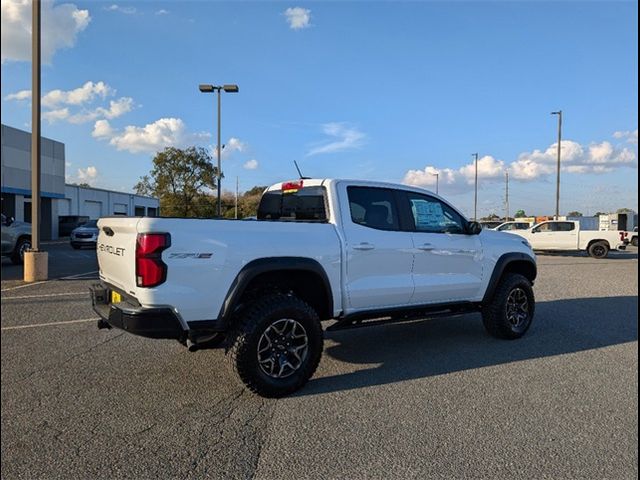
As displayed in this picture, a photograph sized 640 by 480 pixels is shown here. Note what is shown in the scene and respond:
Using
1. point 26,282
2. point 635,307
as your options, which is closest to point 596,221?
point 635,307

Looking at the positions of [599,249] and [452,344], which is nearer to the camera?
[452,344]

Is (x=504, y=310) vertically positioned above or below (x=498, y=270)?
below

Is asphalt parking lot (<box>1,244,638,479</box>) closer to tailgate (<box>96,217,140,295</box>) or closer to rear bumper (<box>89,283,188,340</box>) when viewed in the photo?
rear bumper (<box>89,283,188,340</box>)

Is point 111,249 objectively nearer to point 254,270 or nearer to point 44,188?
point 254,270

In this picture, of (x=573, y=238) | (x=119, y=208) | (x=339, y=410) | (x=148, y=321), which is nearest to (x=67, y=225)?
(x=119, y=208)

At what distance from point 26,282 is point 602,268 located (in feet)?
54.5

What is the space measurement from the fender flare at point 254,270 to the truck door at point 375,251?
47 centimetres

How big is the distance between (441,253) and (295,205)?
1.73m

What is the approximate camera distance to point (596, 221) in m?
48.1

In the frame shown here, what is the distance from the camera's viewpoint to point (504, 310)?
601cm

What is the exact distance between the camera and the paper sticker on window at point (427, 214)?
555 centimetres

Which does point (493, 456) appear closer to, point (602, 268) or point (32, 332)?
point (32, 332)

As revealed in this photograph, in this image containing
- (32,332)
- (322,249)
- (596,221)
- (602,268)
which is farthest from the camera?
(596,221)

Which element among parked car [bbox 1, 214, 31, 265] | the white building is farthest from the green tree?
parked car [bbox 1, 214, 31, 265]
